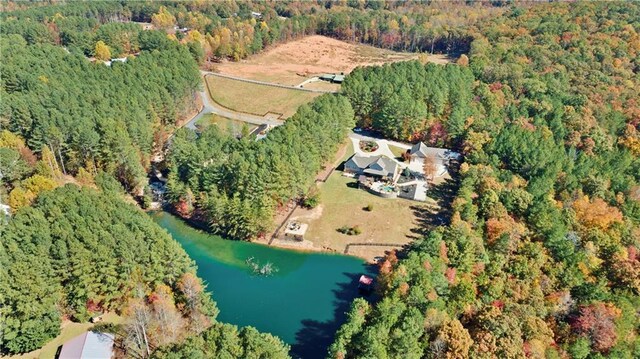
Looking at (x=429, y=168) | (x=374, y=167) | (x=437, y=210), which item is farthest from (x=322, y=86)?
(x=437, y=210)

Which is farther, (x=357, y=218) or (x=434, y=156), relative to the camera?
(x=434, y=156)

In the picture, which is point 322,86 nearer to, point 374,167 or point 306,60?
point 306,60

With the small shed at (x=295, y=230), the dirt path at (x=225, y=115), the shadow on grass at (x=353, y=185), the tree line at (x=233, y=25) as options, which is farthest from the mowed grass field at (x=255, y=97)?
the small shed at (x=295, y=230)

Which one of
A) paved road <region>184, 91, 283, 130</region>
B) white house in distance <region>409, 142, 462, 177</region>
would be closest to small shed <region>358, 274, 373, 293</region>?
white house in distance <region>409, 142, 462, 177</region>

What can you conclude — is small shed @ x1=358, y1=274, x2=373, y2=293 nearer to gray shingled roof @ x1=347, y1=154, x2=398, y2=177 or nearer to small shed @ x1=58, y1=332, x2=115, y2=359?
gray shingled roof @ x1=347, y1=154, x2=398, y2=177

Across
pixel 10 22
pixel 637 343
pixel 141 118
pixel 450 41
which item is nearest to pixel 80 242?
pixel 141 118
